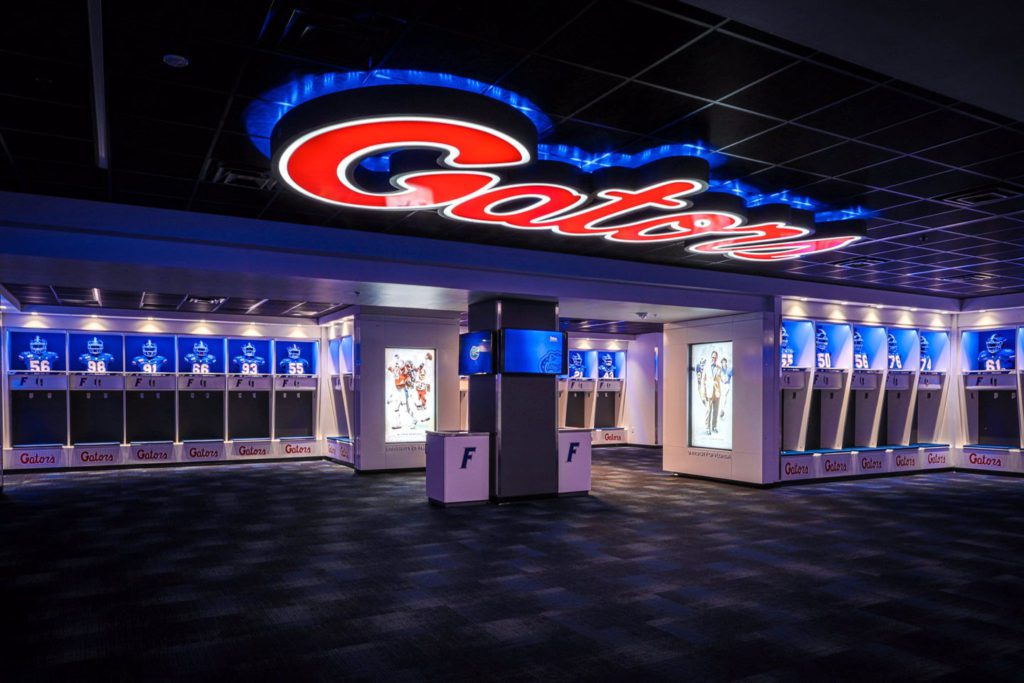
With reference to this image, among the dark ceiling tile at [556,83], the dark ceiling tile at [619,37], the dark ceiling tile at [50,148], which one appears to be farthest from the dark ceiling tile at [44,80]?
the dark ceiling tile at [619,37]

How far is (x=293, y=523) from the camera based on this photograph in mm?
8281

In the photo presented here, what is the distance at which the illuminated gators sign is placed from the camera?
4344 millimetres

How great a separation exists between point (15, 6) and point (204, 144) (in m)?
1.98

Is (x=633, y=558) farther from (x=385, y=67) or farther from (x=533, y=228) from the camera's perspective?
(x=385, y=67)

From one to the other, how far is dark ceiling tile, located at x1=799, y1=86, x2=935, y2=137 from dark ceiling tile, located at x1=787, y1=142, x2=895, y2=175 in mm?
326

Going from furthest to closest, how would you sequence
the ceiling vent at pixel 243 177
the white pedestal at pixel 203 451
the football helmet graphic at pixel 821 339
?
the white pedestal at pixel 203 451 → the football helmet graphic at pixel 821 339 → the ceiling vent at pixel 243 177

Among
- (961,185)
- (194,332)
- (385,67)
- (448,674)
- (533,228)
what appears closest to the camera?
(448,674)

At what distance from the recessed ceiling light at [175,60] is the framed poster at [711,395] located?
980cm

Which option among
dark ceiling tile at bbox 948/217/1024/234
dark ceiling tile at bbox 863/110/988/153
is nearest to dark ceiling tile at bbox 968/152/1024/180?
dark ceiling tile at bbox 863/110/988/153

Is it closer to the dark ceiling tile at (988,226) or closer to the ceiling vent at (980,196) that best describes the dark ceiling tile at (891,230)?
the dark ceiling tile at (988,226)

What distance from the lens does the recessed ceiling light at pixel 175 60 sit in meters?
3.96

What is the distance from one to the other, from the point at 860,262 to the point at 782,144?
218 inches

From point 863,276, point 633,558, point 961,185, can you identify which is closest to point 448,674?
point 633,558

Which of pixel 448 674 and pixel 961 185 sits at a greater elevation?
pixel 961 185
